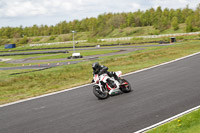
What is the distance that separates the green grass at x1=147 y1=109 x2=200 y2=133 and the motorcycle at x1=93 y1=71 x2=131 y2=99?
4468 millimetres

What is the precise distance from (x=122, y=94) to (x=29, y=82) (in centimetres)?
1023

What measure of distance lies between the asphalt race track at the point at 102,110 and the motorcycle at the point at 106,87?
1.08 feet

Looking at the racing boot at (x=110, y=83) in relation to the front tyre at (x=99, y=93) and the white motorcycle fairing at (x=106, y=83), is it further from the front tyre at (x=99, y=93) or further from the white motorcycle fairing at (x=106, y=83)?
the front tyre at (x=99, y=93)

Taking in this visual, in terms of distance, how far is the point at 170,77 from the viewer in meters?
15.1

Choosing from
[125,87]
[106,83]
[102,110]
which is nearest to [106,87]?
[106,83]

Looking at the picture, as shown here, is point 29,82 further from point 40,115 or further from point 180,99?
Answer: point 180,99

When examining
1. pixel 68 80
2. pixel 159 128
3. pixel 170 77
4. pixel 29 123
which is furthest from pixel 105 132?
pixel 68 80

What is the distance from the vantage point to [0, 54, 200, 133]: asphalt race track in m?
8.13

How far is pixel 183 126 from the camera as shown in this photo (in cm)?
709

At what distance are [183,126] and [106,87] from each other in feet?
17.5

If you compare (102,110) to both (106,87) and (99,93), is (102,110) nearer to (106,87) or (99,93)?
(99,93)

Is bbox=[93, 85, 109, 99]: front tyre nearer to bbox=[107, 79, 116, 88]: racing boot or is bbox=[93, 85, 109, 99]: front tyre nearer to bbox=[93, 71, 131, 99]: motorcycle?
bbox=[93, 71, 131, 99]: motorcycle

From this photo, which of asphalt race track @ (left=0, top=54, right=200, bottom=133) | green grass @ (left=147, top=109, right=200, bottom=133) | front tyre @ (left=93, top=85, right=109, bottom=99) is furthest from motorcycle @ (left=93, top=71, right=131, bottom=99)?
green grass @ (left=147, top=109, right=200, bottom=133)

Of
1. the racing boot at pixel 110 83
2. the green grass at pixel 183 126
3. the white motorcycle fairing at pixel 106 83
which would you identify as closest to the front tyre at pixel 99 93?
the white motorcycle fairing at pixel 106 83
